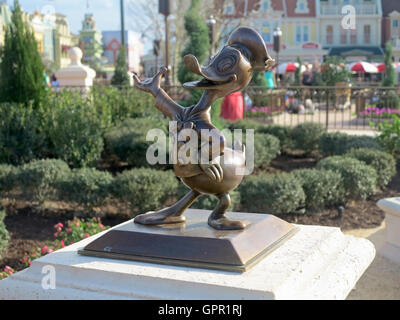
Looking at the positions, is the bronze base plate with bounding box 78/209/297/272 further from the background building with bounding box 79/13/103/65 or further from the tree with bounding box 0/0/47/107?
the background building with bounding box 79/13/103/65

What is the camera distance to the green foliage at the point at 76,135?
7469mm

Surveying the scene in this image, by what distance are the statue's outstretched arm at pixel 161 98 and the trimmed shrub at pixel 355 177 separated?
4204mm

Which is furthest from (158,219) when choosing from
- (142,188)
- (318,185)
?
(318,185)

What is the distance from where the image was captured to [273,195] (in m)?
5.57

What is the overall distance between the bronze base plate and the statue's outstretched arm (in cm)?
54

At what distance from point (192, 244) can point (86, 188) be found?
366cm

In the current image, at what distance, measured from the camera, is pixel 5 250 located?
15.2ft

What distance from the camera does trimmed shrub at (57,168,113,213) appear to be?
223 inches

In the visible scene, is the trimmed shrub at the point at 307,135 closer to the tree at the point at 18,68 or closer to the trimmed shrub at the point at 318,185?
the trimmed shrub at the point at 318,185

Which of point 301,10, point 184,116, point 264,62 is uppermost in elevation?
point 301,10

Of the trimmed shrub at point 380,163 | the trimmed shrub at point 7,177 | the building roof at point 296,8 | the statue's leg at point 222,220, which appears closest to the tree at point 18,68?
the trimmed shrub at point 7,177
